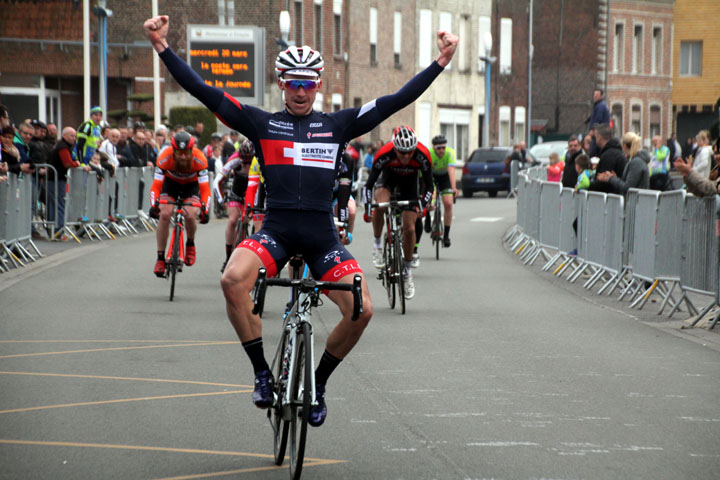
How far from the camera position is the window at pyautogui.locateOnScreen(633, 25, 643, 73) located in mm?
72312

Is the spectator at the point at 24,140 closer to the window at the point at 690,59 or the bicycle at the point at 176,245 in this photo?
the bicycle at the point at 176,245

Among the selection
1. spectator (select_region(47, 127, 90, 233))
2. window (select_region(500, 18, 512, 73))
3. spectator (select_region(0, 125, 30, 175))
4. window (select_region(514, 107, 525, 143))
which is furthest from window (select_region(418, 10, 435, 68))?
spectator (select_region(0, 125, 30, 175))

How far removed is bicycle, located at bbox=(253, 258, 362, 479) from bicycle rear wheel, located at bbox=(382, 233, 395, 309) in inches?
285

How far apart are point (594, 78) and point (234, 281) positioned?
212 feet

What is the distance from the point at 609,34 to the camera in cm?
7044

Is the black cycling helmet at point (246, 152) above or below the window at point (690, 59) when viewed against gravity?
below

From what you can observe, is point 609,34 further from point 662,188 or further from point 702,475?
point 702,475

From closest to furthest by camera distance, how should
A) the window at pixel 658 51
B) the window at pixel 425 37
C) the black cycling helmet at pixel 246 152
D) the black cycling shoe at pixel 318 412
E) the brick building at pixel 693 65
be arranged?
the black cycling shoe at pixel 318 412 < the black cycling helmet at pixel 246 152 < the window at pixel 425 37 < the brick building at pixel 693 65 < the window at pixel 658 51

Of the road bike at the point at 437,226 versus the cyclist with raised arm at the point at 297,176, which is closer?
the cyclist with raised arm at the point at 297,176

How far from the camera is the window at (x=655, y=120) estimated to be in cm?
7319

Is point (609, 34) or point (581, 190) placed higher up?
point (609, 34)

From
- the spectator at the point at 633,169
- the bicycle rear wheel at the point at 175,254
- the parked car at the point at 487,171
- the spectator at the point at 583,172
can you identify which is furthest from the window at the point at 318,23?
the bicycle rear wheel at the point at 175,254

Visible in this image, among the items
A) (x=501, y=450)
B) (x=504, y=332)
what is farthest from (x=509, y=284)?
(x=501, y=450)

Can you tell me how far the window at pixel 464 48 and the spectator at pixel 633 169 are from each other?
4669 centimetres
